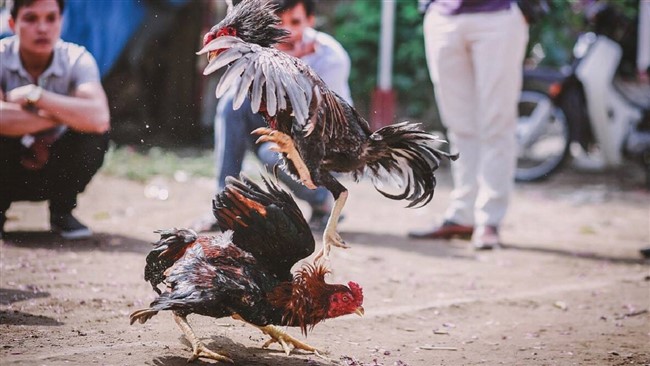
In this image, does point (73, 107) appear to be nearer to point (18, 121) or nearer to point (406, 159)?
point (18, 121)

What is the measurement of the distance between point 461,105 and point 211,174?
281cm

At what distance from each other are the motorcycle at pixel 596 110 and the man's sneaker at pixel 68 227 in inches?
184

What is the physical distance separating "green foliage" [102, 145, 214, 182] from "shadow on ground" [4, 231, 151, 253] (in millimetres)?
2235

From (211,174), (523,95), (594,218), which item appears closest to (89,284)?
(211,174)

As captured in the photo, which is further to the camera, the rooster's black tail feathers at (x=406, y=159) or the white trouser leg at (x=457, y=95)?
the white trouser leg at (x=457, y=95)

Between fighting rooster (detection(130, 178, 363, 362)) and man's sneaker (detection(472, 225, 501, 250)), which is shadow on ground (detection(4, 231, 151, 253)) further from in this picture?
man's sneaker (detection(472, 225, 501, 250))

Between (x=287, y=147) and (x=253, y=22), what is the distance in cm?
46

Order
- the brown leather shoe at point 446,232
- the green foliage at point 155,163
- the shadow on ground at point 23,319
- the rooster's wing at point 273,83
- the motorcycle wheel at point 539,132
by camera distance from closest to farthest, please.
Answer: the rooster's wing at point 273,83, the shadow on ground at point 23,319, the brown leather shoe at point 446,232, the green foliage at point 155,163, the motorcycle wheel at point 539,132

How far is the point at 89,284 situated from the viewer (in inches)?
159

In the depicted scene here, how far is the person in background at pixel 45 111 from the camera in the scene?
4656 mm

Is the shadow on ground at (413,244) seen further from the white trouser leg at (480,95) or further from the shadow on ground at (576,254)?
the shadow on ground at (576,254)

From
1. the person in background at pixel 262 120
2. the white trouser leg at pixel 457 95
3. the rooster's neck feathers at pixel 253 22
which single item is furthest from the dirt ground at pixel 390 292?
the rooster's neck feathers at pixel 253 22

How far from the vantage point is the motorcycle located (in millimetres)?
7996

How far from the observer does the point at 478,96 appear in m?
5.50
